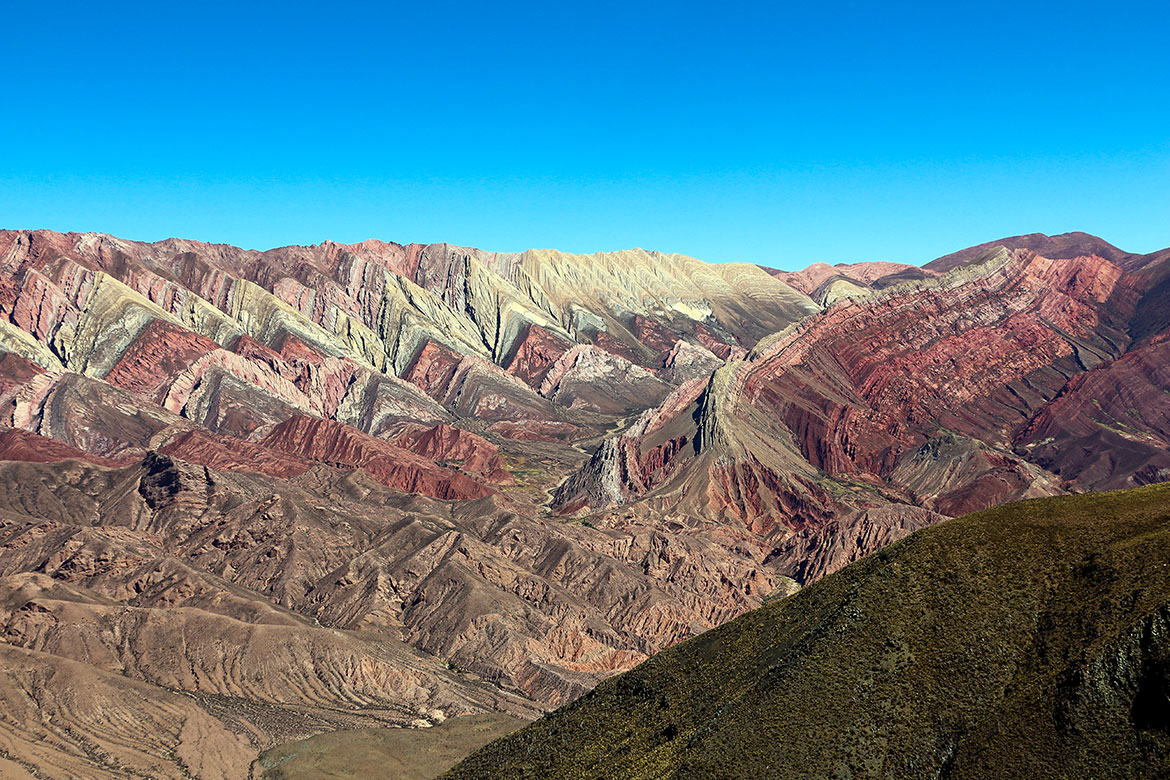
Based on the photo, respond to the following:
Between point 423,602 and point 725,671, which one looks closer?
point 725,671

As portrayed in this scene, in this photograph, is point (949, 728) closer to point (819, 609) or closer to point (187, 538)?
point (819, 609)

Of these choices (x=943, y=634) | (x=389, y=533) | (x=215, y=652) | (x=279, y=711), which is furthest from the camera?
(x=389, y=533)

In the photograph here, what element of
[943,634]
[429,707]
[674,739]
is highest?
[943,634]

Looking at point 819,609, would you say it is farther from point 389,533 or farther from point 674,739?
point 389,533

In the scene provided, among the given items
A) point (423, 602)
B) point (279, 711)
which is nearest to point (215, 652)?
point (279, 711)

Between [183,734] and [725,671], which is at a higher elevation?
[725,671]

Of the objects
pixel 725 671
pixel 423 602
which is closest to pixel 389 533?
pixel 423 602

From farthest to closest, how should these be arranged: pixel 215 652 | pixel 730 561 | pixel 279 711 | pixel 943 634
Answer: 1. pixel 730 561
2. pixel 215 652
3. pixel 279 711
4. pixel 943 634
